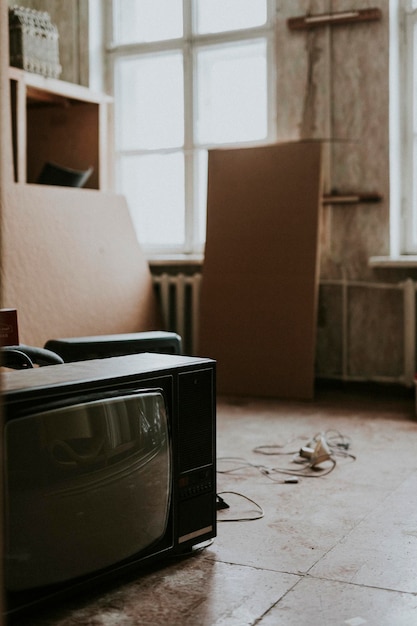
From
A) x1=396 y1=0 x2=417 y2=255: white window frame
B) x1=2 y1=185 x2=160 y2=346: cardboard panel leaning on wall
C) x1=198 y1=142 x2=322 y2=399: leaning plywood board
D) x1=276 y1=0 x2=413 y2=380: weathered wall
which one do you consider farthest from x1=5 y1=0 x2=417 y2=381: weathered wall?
x1=2 y1=185 x2=160 y2=346: cardboard panel leaning on wall

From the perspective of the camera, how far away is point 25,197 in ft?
14.7

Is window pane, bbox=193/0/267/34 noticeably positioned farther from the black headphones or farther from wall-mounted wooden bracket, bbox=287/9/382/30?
the black headphones

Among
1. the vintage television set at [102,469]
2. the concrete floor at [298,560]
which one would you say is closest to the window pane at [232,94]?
the concrete floor at [298,560]

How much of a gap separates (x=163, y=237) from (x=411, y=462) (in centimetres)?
291

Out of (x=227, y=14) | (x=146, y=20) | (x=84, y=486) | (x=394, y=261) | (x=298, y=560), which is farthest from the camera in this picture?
(x=146, y=20)

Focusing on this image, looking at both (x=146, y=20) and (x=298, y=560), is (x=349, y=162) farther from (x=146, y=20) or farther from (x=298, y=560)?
(x=298, y=560)

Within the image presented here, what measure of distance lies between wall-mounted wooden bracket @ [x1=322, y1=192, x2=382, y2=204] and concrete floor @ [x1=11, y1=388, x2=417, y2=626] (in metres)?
1.68

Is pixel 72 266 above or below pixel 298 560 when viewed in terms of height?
above

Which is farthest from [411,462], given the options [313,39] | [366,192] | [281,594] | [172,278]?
[313,39]

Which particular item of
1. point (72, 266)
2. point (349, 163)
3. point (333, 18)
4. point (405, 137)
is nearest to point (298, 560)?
point (72, 266)

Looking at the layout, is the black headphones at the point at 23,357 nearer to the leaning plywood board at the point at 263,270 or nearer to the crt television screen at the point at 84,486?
the crt television screen at the point at 84,486

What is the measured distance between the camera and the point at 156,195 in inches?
223

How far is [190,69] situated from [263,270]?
1638 millimetres

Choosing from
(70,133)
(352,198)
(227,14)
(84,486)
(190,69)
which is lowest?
(84,486)
